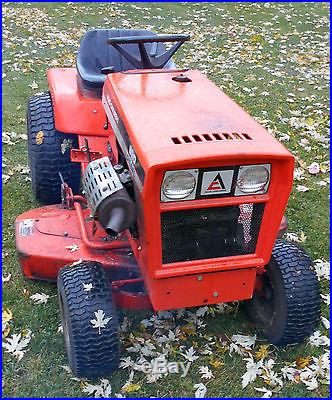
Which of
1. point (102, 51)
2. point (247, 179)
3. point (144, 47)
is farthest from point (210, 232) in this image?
point (102, 51)

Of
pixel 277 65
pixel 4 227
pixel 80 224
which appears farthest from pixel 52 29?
pixel 80 224

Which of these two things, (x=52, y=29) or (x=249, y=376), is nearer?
(x=249, y=376)

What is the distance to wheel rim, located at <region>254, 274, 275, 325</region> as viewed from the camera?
10.3ft

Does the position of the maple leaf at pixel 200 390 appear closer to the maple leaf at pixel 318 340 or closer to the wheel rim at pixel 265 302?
the wheel rim at pixel 265 302

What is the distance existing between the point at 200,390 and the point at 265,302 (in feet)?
2.16

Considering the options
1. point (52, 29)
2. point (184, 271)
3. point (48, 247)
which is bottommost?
point (52, 29)

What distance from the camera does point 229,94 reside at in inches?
277

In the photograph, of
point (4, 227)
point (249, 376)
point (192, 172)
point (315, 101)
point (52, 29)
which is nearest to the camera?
point (192, 172)

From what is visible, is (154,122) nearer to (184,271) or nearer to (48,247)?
(184,271)

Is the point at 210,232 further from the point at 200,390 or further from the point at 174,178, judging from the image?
the point at 200,390

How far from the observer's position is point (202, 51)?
8.71 meters

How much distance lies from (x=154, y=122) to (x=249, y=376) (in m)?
1.48

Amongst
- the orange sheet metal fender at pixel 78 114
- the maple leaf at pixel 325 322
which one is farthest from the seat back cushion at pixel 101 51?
the maple leaf at pixel 325 322

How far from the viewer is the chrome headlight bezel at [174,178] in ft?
7.52
